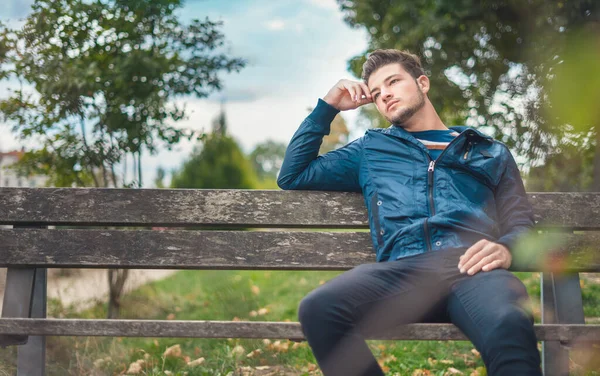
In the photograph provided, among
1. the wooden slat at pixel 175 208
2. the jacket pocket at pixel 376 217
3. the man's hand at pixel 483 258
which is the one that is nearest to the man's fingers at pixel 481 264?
the man's hand at pixel 483 258

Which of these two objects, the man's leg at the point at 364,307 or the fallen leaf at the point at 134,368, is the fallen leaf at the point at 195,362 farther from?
the man's leg at the point at 364,307

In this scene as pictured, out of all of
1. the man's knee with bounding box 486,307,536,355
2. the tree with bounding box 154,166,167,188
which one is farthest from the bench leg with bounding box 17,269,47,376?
the tree with bounding box 154,166,167,188

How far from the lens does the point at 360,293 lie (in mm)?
2537

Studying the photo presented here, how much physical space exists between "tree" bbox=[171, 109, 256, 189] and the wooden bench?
42.6ft

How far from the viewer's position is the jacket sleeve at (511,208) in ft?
8.99

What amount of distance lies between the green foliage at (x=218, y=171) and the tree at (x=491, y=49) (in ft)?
31.8

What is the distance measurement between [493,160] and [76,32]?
3880 millimetres

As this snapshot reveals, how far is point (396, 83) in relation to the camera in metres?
3.25

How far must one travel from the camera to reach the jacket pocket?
9.43 ft

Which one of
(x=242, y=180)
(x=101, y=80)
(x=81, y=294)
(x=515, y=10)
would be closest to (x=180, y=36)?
(x=101, y=80)

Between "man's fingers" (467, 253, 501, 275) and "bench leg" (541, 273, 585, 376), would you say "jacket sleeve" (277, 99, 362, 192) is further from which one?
"bench leg" (541, 273, 585, 376)

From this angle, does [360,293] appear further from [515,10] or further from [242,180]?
[242,180]

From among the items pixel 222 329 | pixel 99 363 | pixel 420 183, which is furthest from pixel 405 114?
pixel 99 363

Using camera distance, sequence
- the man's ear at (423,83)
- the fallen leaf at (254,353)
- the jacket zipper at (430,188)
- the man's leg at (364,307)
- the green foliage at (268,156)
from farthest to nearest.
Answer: the green foliage at (268,156)
the fallen leaf at (254,353)
the man's ear at (423,83)
the jacket zipper at (430,188)
the man's leg at (364,307)
